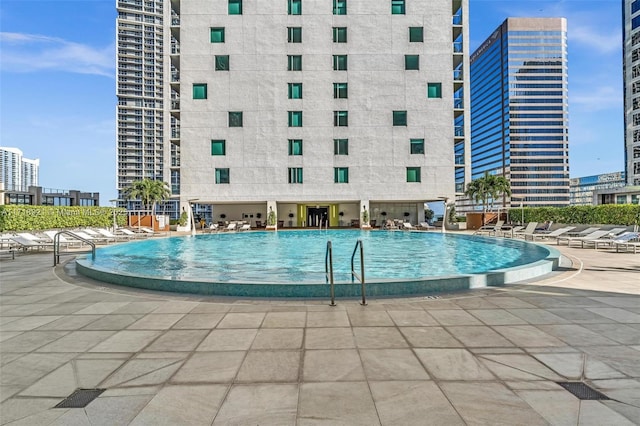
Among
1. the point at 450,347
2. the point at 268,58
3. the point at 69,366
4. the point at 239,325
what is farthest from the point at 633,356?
the point at 268,58

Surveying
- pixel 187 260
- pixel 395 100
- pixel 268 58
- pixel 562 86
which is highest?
pixel 562 86

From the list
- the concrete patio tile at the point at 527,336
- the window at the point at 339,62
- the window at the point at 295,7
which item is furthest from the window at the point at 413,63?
the concrete patio tile at the point at 527,336

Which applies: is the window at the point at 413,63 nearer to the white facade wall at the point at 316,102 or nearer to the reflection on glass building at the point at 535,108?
the white facade wall at the point at 316,102

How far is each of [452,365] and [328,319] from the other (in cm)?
187

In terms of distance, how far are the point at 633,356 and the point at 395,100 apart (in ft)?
100

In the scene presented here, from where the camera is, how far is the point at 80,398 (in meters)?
2.74

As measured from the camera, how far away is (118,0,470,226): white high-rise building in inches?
1229

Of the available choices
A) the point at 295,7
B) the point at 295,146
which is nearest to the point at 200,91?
the point at 295,146

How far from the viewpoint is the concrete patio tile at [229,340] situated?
12.2 ft

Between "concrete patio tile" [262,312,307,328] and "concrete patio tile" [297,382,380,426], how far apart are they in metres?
1.62

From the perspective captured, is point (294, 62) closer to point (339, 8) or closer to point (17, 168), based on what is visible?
point (339, 8)

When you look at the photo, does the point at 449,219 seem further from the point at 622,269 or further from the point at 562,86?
the point at 562,86

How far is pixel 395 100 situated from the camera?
31.4 meters

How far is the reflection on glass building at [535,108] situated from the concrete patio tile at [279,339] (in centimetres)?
14174
